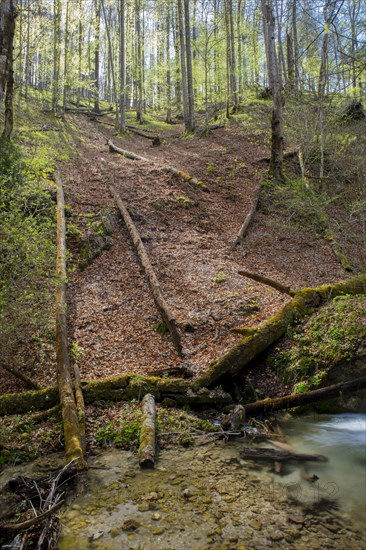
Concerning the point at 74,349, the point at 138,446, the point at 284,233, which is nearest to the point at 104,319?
the point at 74,349

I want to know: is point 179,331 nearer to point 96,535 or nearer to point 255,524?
point 255,524

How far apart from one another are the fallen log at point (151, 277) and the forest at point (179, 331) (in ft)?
0.20

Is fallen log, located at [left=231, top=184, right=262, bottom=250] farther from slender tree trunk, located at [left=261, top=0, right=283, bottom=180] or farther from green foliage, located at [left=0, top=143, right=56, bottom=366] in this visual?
green foliage, located at [left=0, top=143, right=56, bottom=366]

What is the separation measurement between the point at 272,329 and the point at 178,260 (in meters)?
4.10

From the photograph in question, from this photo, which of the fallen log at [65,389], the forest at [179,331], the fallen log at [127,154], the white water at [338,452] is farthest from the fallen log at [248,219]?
the white water at [338,452]

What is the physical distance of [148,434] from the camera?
544 centimetres

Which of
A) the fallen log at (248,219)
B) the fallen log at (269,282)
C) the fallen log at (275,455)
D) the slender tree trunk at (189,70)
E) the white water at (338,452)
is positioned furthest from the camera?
the slender tree trunk at (189,70)

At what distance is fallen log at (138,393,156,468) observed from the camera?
4957 mm

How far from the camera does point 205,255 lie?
37.1 ft

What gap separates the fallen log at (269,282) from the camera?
29.0ft

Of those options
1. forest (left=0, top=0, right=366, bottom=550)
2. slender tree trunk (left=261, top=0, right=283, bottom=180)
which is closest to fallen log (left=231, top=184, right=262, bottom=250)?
forest (left=0, top=0, right=366, bottom=550)

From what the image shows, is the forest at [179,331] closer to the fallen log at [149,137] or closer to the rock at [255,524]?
the rock at [255,524]

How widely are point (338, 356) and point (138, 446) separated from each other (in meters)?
3.58

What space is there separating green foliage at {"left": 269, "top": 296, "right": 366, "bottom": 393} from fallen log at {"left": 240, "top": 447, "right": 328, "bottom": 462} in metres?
1.30
